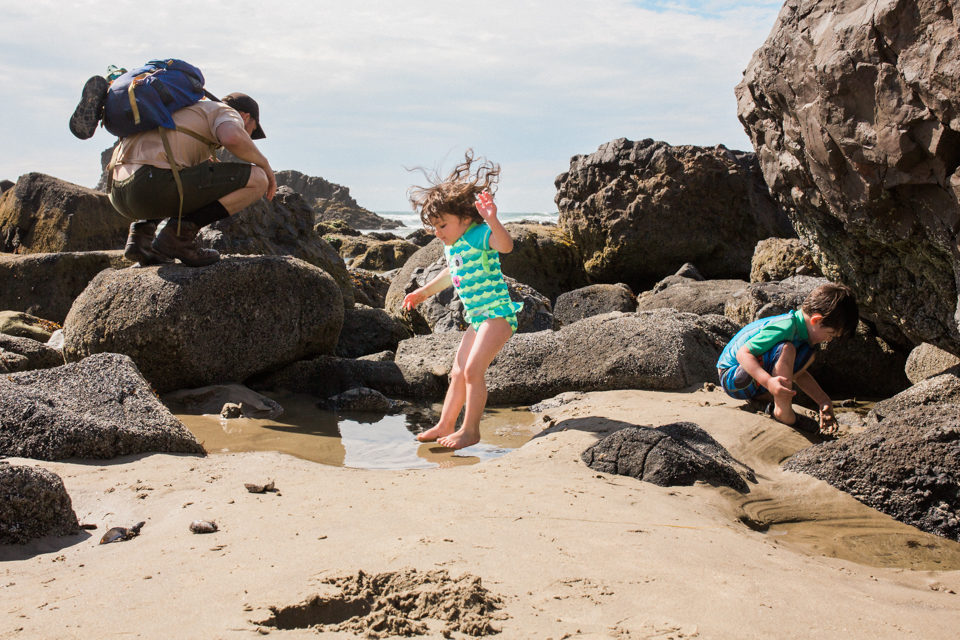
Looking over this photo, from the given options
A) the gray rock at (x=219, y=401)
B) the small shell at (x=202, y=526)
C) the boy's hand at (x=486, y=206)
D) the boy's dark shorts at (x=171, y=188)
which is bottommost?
the small shell at (x=202, y=526)

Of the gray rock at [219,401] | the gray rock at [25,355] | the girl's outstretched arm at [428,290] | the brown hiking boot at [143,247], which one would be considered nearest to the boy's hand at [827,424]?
the girl's outstretched arm at [428,290]

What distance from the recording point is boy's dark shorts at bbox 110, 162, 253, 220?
486cm

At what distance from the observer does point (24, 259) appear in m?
A: 7.31

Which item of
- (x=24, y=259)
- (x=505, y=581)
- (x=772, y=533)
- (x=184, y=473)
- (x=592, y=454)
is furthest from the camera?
(x=24, y=259)

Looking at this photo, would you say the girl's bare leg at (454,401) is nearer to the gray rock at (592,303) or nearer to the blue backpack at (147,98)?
the blue backpack at (147,98)

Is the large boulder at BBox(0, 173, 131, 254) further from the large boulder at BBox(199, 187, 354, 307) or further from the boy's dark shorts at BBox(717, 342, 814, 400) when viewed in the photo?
the boy's dark shorts at BBox(717, 342, 814, 400)

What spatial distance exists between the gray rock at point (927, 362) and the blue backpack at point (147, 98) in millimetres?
5441

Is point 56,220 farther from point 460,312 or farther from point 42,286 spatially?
point 460,312

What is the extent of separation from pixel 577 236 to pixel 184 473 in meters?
8.28

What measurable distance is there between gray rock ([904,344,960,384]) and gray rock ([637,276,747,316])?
2316 mm

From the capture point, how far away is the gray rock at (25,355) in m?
5.04

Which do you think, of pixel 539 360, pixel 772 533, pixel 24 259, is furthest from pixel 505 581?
pixel 24 259

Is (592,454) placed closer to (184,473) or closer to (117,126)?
(184,473)

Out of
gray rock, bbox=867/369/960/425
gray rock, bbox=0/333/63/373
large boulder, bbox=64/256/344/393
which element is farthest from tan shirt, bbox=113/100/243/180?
gray rock, bbox=867/369/960/425
